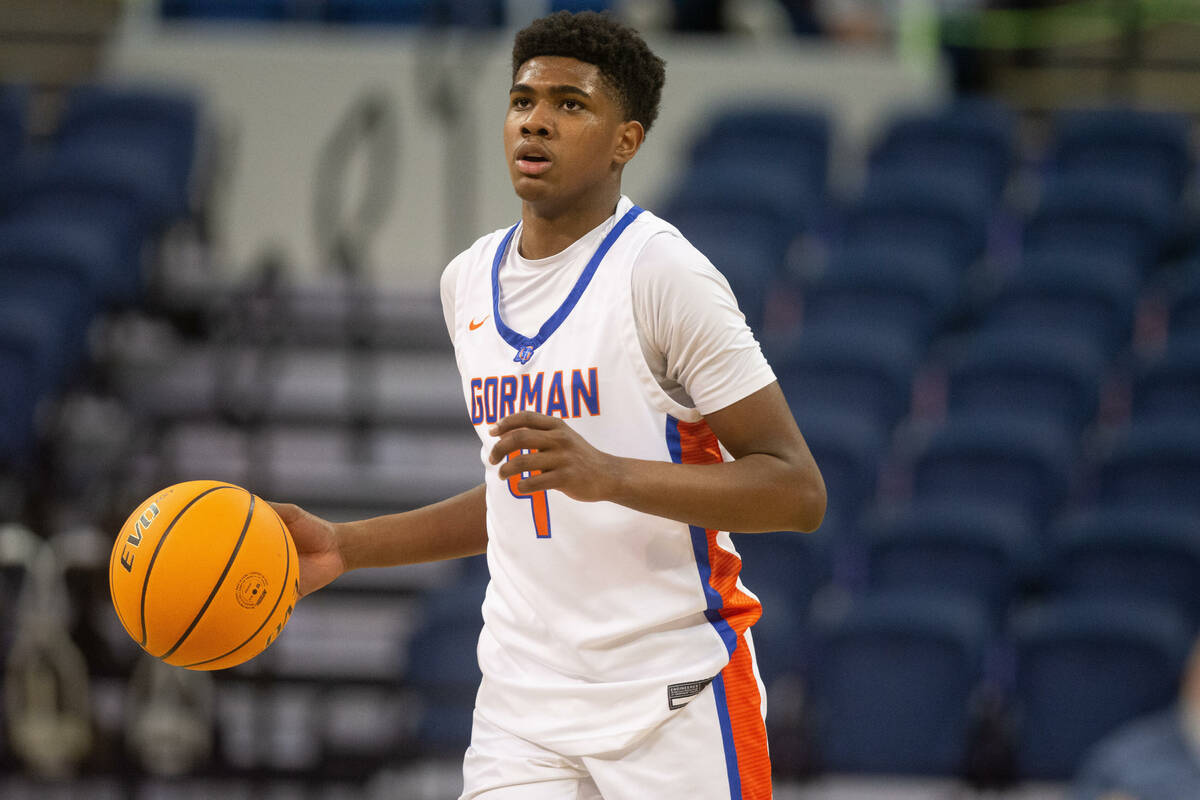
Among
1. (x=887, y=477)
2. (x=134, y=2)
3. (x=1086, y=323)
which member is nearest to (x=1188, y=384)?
(x=1086, y=323)

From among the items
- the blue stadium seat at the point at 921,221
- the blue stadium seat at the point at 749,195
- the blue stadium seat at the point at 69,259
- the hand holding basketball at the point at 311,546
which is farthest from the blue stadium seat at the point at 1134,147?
the hand holding basketball at the point at 311,546

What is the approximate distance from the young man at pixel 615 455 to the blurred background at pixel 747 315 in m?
2.35

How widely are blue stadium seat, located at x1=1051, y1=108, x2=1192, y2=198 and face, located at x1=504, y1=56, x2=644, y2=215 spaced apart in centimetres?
737

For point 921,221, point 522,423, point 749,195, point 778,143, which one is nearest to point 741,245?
point 749,195

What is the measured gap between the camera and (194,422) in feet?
26.3

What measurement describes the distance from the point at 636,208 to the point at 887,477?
17.5ft

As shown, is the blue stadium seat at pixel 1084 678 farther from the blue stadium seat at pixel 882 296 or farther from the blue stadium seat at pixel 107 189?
the blue stadium seat at pixel 107 189

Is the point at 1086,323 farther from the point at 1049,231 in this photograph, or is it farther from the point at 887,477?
the point at 887,477

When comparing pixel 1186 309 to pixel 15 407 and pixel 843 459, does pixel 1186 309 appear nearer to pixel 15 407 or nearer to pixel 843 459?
pixel 843 459

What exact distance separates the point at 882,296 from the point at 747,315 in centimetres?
80

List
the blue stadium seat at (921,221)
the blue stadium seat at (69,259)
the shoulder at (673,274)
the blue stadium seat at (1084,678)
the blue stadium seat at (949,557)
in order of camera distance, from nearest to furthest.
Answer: the shoulder at (673,274) < the blue stadium seat at (1084,678) < the blue stadium seat at (949,557) < the blue stadium seat at (69,259) < the blue stadium seat at (921,221)

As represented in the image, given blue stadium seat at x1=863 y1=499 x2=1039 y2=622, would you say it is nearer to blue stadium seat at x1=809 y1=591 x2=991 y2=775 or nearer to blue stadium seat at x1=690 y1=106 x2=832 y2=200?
blue stadium seat at x1=809 y1=591 x2=991 y2=775

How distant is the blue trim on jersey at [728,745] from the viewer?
2418 millimetres

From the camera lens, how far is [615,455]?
2.27m
